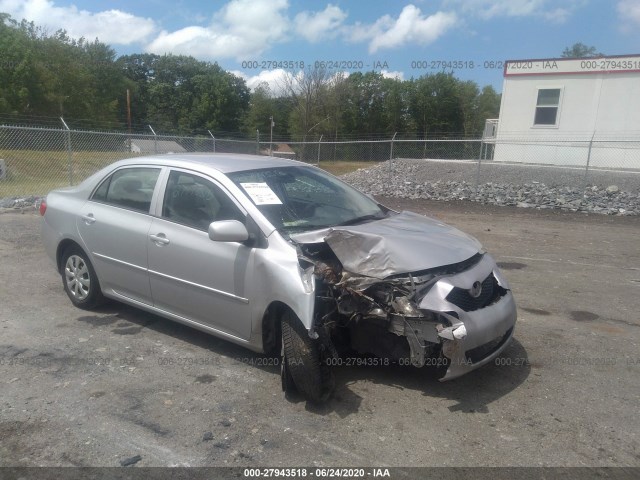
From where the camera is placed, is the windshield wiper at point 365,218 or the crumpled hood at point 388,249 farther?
the windshield wiper at point 365,218

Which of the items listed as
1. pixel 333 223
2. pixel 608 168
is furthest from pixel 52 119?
pixel 333 223

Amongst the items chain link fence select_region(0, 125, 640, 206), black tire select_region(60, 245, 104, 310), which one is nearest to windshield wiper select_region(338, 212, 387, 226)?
black tire select_region(60, 245, 104, 310)

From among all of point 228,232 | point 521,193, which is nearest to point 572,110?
point 521,193

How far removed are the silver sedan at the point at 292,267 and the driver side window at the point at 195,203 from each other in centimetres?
1

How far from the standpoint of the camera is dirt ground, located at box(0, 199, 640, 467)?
9.89 ft

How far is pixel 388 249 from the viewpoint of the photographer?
359 centimetres

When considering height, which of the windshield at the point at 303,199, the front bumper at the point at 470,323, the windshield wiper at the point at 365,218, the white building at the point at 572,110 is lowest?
the front bumper at the point at 470,323

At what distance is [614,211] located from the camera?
12969 millimetres

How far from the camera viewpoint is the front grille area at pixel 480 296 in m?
3.46

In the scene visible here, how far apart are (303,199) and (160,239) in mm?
1259

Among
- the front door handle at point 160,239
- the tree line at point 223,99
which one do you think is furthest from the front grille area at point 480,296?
the tree line at point 223,99

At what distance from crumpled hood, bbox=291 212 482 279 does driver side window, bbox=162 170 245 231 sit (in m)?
0.70

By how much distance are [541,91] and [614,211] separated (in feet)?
29.2

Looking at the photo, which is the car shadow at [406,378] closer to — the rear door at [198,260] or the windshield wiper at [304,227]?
the rear door at [198,260]
